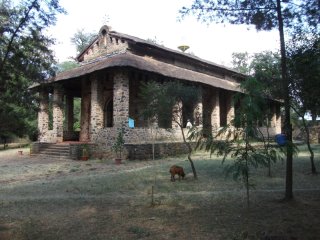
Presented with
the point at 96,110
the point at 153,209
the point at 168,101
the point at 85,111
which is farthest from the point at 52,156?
the point at 153,209

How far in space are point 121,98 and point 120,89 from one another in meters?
0.46

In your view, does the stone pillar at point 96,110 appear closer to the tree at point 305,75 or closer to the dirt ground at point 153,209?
the dirt ground at point 153,209

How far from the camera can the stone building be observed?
17.5 meters

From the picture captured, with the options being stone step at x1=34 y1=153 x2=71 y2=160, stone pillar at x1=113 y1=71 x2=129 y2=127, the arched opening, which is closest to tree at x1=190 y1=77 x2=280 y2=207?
stone pillar at x1=113 y1=71 x2=129 y2=127

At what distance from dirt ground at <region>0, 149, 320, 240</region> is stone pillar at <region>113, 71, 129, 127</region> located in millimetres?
5852

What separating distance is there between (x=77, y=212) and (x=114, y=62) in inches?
421

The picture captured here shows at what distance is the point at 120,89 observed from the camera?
1748cm

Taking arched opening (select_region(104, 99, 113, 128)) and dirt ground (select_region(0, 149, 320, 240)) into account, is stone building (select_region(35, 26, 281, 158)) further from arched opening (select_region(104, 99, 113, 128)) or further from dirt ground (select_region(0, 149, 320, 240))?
dirt ground (select_region(0, 149, 320, 240))

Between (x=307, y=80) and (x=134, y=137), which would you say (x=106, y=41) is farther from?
(x=307, y=80)

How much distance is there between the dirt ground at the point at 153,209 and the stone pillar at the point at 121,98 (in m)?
5.85

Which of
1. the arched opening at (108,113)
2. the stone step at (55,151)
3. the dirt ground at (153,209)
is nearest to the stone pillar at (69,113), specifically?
the arched opening at (108,113)

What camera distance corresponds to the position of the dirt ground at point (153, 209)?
6.08 m

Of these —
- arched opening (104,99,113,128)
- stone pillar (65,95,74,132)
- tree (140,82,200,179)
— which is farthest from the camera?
stone pillar (65,95,74,132)

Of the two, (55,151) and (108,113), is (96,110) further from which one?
(55,151)
